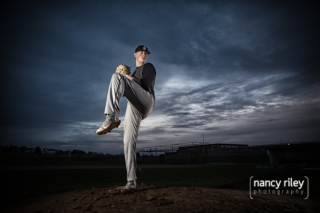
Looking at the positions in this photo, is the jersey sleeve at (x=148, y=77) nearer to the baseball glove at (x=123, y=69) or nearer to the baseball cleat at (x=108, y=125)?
the baseball glove at (x=123, y=69)

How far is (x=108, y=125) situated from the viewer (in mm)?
2523

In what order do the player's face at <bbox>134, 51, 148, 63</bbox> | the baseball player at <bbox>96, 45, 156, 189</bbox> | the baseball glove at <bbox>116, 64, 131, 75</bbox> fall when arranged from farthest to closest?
the player's face at <bbox>134, 51, 148, 63</bbox> → the baseball glove at <bbox>116, 64, 131, 75</bbox> → the baseball player at <bbox>96, 45, 156, 189</bbox>

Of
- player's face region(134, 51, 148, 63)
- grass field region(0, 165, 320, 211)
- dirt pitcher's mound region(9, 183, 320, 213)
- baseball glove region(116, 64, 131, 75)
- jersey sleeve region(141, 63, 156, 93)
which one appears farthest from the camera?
grass field region(0, 165, 320, 211)

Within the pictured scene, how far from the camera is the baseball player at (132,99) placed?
2652 mm

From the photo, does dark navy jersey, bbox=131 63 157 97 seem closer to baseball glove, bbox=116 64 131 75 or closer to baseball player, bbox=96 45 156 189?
baseball player, bbox=96 45 156 189

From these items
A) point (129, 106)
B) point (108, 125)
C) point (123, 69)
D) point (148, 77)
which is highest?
point (123, 69)

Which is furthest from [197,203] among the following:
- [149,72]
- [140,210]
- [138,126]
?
[149,72]

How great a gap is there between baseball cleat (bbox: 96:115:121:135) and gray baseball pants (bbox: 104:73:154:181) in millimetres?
74

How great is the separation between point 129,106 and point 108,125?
1.13 m

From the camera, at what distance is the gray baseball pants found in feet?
8.89

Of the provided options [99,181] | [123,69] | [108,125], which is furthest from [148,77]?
[99,181]

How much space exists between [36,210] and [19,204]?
0.82m

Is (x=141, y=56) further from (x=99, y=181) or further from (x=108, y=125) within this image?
(x=99, y=181)

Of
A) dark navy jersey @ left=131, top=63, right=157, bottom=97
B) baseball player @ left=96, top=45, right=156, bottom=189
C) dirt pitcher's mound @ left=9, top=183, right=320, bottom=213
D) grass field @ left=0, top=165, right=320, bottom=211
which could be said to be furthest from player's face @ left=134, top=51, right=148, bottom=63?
grass field @ left=0, top=165, right=320, bottom=211
